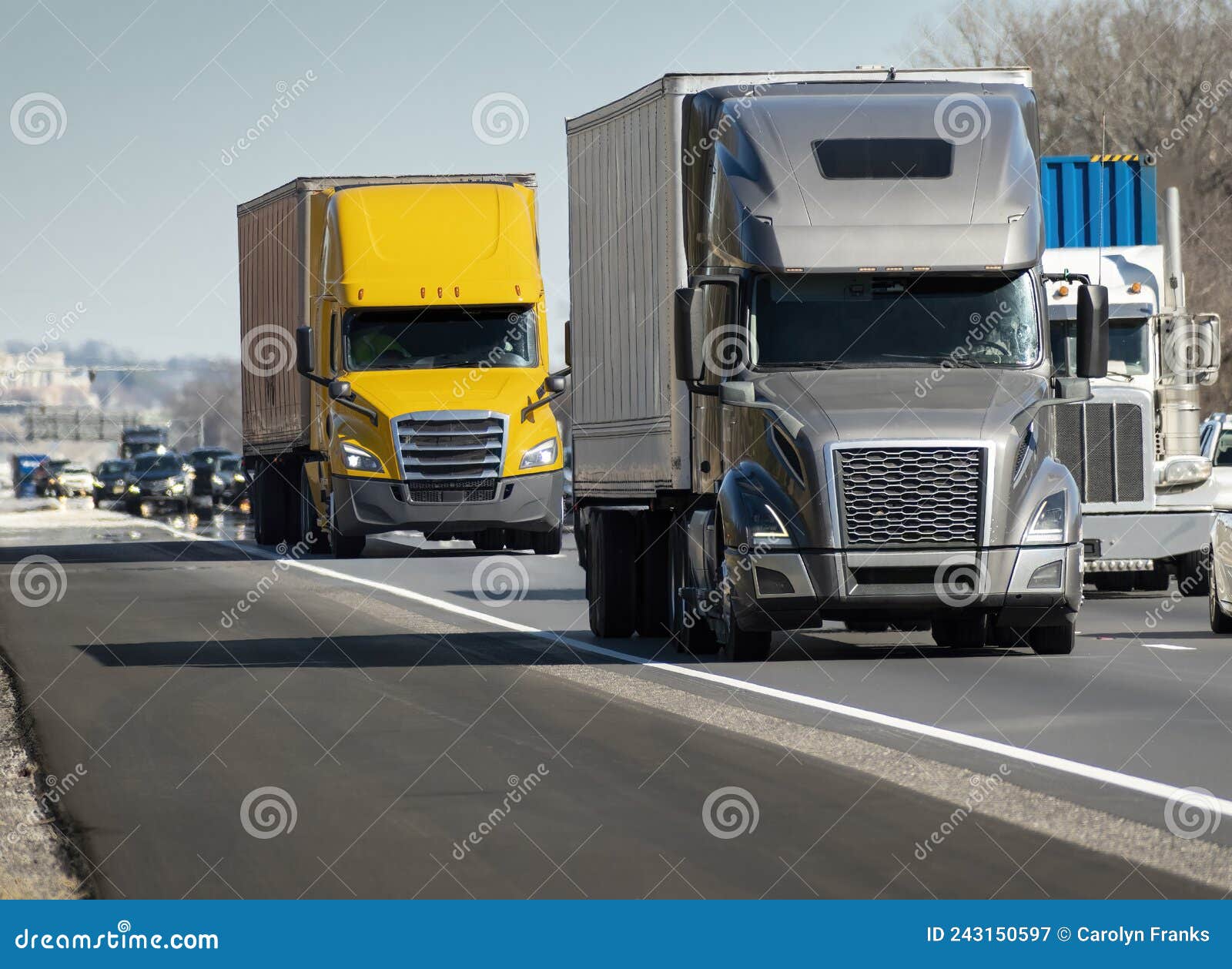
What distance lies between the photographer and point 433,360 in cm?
2738

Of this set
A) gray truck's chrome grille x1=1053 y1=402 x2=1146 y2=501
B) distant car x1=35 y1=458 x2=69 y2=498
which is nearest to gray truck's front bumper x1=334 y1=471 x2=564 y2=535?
gray truck's chrome grille x1=1053 y1=402 x2=1146 y2=501

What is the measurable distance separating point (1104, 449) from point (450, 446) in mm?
9100

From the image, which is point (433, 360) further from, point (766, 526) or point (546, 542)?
point (766, 526)

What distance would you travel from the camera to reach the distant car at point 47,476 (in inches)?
4370

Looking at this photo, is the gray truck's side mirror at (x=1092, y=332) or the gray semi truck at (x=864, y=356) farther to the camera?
the gray truck's side mirror at (x=1092, y=332)

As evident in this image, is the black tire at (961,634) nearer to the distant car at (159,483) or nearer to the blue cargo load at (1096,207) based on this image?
the blue cargo load at (1096,207)

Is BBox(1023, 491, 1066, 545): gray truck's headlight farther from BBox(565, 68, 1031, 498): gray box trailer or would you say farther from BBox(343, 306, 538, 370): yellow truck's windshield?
BBox(343, 306, 538, 370): yellow truck's windshield

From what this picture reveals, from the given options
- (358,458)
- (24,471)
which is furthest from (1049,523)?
(24,471)

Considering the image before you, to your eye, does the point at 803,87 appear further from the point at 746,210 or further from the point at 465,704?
the point at 465,704

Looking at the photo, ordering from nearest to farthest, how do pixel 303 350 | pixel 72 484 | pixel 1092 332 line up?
pixel 1092 332 < pixel 303 350 < pixel 72 484

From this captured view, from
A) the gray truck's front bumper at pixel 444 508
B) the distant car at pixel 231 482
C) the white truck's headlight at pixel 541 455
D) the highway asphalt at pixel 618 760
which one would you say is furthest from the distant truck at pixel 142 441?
the highway asphalt at pixel 618 760

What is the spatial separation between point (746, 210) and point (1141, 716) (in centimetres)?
459

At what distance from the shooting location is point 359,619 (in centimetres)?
2069

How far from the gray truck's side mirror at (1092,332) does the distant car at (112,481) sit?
59.8 m
